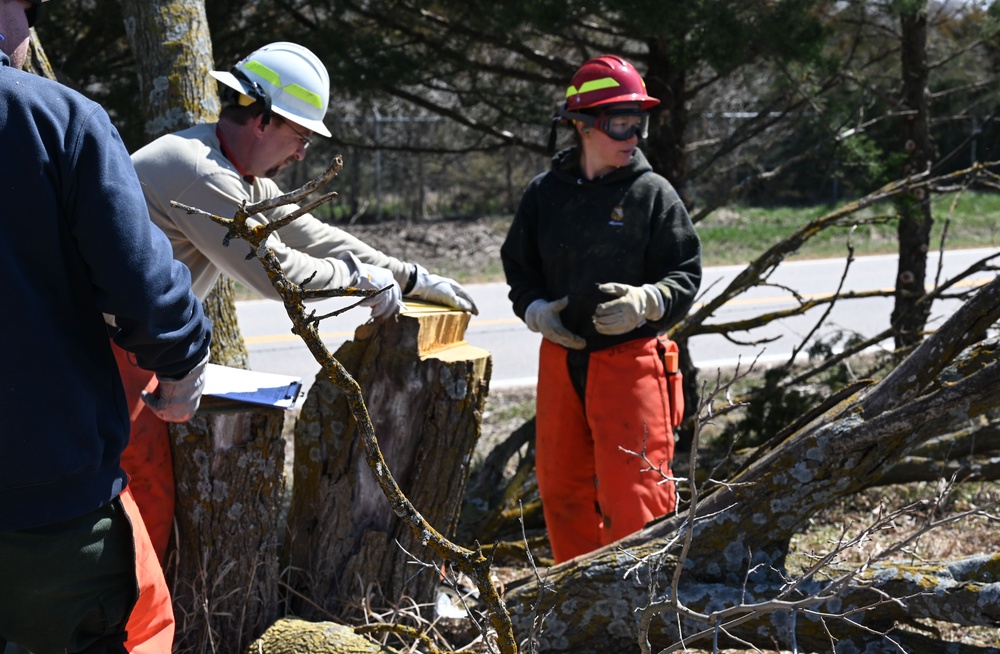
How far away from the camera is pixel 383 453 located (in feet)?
10.6

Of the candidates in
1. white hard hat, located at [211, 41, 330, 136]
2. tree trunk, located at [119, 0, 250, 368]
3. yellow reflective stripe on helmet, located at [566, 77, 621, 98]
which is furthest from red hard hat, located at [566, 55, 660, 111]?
tree trunk, located at [119, 0, 250, 368]

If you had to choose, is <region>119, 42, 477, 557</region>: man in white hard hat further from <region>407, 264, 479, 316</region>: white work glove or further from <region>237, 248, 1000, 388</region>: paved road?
<region>237, 248, 1000, 388</region>: paved road

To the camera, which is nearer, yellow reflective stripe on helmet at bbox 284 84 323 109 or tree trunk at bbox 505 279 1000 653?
tree trunk at bbox 505 279 1000 653

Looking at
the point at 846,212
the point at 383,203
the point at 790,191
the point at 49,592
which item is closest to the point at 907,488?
the point at 846,212

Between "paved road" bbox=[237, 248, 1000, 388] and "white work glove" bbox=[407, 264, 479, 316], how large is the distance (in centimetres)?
450

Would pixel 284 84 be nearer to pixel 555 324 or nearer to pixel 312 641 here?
pixel 555 324

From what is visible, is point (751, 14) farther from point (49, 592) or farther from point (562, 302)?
point (49, 592)

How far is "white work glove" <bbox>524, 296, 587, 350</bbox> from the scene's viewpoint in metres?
3.63

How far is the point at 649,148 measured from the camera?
5.67 m

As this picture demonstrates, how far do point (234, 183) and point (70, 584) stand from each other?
1.16 metres

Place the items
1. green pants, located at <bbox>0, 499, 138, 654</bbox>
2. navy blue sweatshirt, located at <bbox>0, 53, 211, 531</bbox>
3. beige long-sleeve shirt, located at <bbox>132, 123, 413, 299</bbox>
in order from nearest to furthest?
navy blue sweatshirt, located at <bbox>0, 53, 211, 531</bbox>, green pants, located at <bbox>0, 499, 138, 654</bbox>, beige long-sleeve shirt, located at <bbox>132, 123, 413, 299</bbox>

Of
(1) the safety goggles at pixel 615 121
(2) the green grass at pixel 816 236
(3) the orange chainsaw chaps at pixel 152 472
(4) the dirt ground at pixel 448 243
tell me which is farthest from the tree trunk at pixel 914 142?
(4) the dirt ground at pixel 448 243

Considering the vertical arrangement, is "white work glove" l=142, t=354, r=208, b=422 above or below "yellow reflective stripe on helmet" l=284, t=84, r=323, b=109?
below

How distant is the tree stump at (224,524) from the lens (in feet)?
9.90
